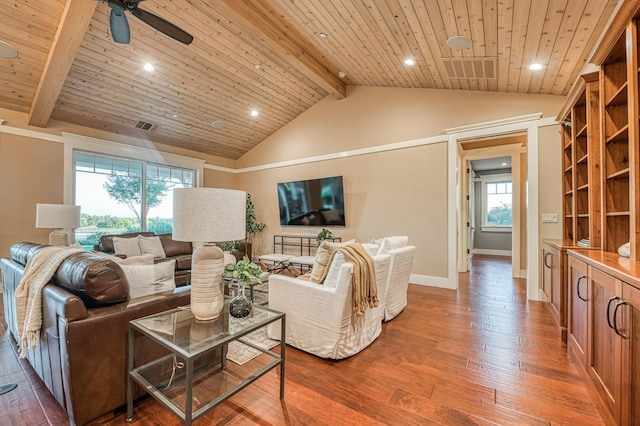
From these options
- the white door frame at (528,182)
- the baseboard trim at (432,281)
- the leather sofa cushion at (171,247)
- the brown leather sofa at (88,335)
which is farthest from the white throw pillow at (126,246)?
the white door frame at (528,182)

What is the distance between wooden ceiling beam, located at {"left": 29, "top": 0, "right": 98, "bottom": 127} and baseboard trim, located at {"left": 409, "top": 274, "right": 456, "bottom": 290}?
5.33 m

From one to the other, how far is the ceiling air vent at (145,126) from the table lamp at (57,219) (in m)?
2.22

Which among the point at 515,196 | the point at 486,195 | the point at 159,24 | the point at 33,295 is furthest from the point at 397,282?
the point at 486,195

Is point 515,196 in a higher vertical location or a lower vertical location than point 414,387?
higher

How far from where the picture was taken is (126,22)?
238 cm

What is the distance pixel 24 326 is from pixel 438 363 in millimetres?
2850

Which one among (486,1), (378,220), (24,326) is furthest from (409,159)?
(24,326)

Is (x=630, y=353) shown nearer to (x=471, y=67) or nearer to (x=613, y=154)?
(x=613, y=154)

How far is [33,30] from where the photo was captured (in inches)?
126

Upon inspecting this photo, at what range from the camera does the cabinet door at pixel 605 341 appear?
139cm

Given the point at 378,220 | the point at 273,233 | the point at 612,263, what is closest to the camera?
the point at 612,263

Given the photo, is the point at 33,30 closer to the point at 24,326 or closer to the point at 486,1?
the point at 24,326

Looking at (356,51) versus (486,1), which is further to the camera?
(356,51)

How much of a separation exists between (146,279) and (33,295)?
1.99ft
